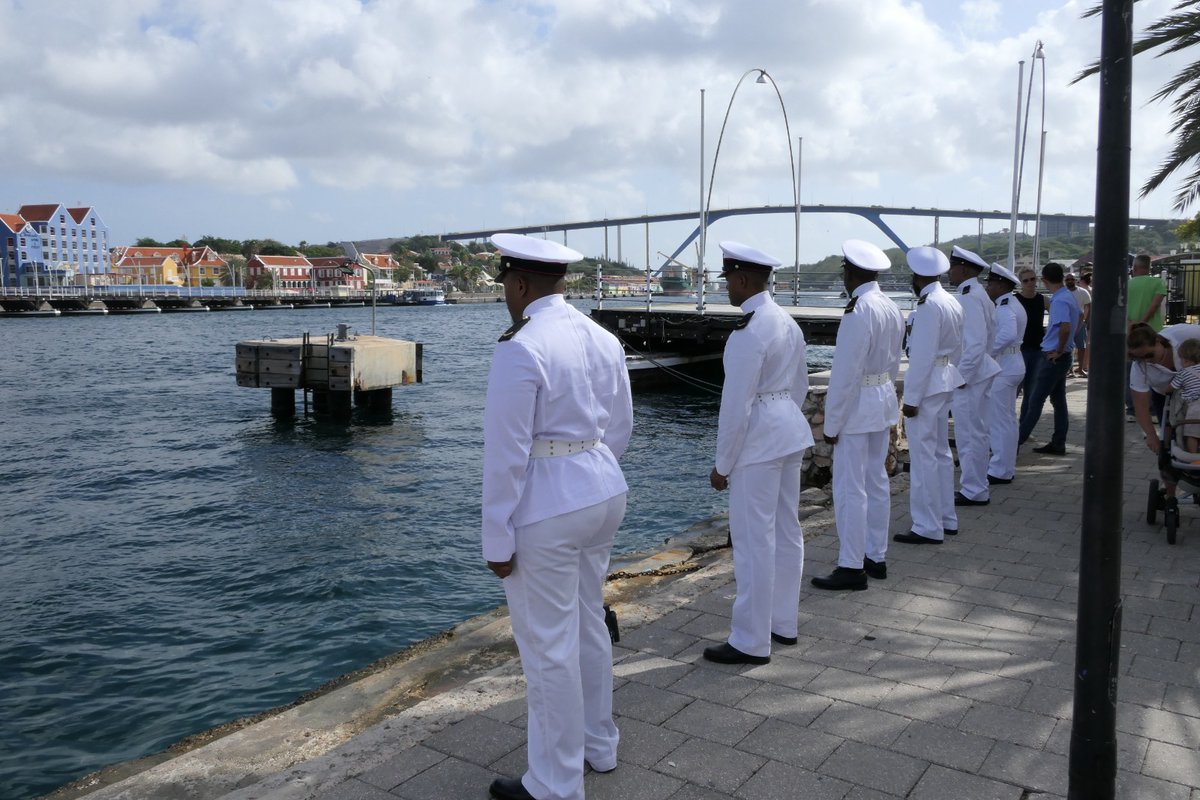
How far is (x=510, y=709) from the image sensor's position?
4.20 metres

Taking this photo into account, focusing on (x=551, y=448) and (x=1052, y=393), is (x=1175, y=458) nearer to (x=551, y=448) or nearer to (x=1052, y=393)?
(x=1052, y=393)

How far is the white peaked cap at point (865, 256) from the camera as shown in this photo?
223 inches

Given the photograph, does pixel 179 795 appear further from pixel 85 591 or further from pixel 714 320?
pixel 714 320

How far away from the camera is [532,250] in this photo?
327 centimetres

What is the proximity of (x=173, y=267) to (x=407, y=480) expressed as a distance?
511 ft

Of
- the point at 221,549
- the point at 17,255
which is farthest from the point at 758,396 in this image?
the point at 17,255

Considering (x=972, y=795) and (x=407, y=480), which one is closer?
(x=972, y=795)

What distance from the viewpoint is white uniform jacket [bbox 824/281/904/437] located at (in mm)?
5617

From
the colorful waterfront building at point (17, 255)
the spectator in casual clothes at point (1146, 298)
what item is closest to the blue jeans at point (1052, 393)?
the spectator in casual clothes at point (1146, 298)

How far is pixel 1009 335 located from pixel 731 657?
225 inches

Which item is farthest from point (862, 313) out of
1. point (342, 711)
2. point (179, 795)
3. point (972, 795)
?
point (179, 795)

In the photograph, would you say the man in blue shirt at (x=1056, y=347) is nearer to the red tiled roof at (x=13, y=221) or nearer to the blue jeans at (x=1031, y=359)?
the blue jeans at (x=1031, y=359)

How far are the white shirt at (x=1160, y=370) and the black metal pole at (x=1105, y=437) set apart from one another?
492 centimetres

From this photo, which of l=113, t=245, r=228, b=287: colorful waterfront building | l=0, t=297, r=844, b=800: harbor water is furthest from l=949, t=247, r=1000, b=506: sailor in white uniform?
l=113, t=245, r=228, b=287: colorful waterfront building
